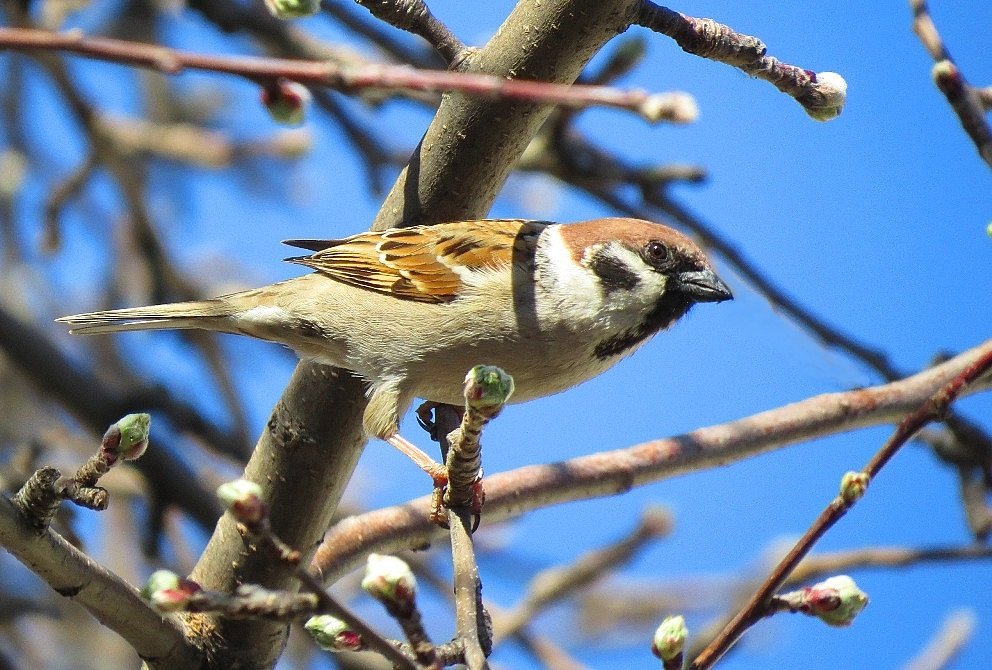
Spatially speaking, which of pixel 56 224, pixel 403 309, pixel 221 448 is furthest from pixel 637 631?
pixel 56 224

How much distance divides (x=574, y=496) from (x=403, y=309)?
0.62 m

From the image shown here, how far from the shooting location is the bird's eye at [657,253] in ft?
8.82

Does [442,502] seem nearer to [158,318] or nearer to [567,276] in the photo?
[567,276]

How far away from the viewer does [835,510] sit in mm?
1356

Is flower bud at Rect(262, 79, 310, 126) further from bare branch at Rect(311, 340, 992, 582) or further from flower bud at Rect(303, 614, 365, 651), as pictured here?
bare branch at Rect(311, 340, 992, 582)

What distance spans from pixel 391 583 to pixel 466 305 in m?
1.31

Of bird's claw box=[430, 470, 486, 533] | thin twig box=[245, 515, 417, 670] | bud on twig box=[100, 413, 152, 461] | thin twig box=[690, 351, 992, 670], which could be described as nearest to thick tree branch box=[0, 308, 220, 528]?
bird's claw box=[430, 470, 486, 533]

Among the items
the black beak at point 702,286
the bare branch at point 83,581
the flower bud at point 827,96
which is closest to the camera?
the bare branch at point 83,581

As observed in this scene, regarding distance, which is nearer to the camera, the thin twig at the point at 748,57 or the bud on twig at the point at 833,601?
the bud on twig at the point at 833,601

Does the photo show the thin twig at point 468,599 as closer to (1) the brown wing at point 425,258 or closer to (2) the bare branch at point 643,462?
(2) the bare branch at point 643,462

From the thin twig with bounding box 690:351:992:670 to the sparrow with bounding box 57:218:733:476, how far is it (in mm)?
1130

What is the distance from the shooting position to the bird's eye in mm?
2688

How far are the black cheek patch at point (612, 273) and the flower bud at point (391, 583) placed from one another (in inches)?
56.1

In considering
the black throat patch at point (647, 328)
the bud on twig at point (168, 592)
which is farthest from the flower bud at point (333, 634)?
the black throat patch at point (647, 328)
